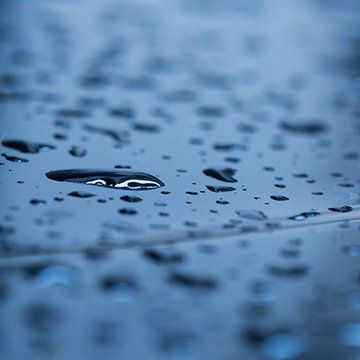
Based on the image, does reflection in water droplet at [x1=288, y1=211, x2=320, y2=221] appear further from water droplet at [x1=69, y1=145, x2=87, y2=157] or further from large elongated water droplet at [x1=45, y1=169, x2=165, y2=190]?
water droplet at [x1=69, y1=145, x2=87, y2=157]

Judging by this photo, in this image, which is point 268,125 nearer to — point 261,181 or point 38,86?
point 261,181

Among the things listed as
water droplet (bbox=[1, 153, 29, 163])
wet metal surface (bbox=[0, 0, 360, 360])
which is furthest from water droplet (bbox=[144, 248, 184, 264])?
water droplet (bbox=[1, 153, 29, 163])

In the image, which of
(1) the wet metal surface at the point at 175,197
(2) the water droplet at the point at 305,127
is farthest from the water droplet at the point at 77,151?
(2) the water droplet at the point at 305,127

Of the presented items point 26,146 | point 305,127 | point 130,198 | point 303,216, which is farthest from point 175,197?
point 305,127

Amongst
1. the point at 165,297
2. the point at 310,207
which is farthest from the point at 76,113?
the point at 165,297

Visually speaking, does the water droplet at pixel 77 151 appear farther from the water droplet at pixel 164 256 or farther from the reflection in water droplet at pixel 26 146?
the water droplet at pixel 164 256
